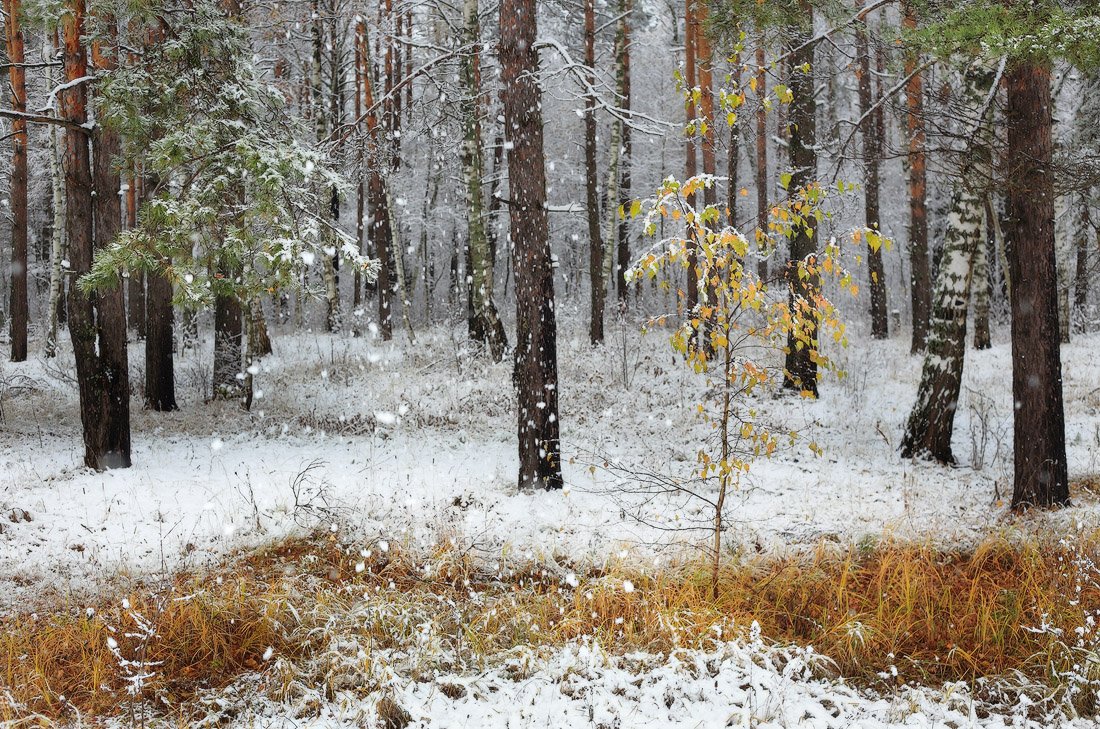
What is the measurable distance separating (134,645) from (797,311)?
5.02 m

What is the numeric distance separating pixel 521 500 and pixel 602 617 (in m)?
2.21

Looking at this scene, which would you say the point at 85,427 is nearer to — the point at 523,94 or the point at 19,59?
the point at 523,94

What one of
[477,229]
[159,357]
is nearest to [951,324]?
[477,229]

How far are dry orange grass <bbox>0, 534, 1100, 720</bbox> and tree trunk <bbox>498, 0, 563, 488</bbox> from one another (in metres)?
2.06

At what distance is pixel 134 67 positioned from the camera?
305 inches

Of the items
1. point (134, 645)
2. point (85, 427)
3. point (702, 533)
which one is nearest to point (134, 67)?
point (85, 427)

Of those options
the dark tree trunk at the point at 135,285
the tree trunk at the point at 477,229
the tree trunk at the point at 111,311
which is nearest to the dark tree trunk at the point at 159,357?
the tree trunk at the point at 111,311

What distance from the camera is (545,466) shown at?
7168 millimetres

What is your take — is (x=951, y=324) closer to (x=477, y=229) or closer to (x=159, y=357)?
(x=477, y=229)

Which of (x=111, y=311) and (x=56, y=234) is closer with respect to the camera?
(x=111, y=311)

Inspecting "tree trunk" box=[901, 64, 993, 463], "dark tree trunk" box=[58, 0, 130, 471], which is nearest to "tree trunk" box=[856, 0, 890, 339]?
"tree trunk" box=[901, 64, 993, 463]

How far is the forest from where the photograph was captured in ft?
13.8

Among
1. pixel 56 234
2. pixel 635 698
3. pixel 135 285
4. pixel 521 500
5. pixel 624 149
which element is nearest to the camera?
pixel 635 698

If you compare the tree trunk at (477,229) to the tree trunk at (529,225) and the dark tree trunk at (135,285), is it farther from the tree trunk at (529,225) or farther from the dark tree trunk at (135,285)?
the dark tree trunk at (135,285)
